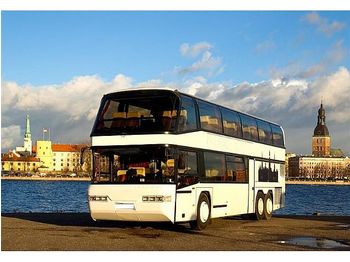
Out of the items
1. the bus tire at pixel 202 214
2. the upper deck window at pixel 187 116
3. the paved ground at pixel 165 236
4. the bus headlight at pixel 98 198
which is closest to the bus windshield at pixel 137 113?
the upper deck window at pixel 187 116

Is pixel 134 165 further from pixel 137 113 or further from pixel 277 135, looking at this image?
pixel 277 135

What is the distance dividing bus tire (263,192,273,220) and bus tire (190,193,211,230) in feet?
20.1

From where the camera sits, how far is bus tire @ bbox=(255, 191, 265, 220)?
2511 cm

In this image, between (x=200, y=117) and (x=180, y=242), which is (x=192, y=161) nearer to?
(x=200, y=117)

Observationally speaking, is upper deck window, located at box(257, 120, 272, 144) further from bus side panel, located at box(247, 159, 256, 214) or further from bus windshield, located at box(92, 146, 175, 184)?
bus windshield, located at box(92, 146, 175, 184)

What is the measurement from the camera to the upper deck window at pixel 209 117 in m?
20.0

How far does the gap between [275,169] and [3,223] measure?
11597 millimetres

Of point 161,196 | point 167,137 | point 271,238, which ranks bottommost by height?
Answer: point 271,238

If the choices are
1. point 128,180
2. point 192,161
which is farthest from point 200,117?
point 128,180

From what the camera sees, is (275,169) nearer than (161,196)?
No

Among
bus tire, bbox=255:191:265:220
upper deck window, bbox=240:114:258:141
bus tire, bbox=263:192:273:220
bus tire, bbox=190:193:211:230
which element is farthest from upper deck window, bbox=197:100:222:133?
bus tire, bbox=263:192:273:220

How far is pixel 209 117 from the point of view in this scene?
67.2 ft

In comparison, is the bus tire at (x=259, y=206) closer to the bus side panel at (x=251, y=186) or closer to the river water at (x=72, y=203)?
the bus side panel at (x=251, y=186)

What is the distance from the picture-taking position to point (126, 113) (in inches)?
744
